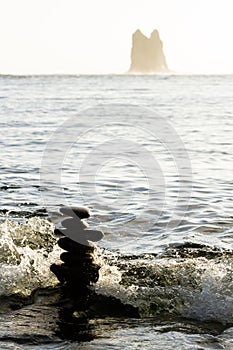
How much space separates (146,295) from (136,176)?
9.22 m

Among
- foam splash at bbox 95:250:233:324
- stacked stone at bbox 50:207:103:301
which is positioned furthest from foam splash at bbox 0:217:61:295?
foam splash at bbox 95:250:233:324

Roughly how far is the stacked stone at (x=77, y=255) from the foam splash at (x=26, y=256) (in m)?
0.45

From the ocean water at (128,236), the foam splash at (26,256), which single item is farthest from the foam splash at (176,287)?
the foam splash at (26,256)

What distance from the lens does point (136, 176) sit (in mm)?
17266

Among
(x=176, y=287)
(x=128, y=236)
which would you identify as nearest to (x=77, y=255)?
(x=176, y=287)

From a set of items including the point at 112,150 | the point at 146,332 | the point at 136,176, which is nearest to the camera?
the point at 146,332

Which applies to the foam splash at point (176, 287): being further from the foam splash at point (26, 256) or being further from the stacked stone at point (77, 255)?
the foam splash at point (26, 256)

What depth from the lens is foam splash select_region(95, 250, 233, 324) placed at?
7.75 meters

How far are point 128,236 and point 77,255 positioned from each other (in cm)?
358

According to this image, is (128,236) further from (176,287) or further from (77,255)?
(77,255)

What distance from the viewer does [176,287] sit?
8383 mm

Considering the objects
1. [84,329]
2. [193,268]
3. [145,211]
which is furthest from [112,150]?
[84,329]

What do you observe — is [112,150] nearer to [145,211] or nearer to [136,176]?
[136,176]

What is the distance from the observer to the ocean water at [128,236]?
23.4 feet
